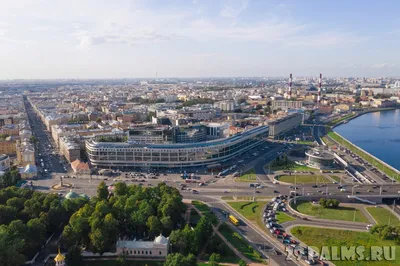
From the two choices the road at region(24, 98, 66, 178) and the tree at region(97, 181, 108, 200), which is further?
the road at region(24, 98, 66, 178)

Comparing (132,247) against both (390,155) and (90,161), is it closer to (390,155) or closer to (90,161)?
(90,161)

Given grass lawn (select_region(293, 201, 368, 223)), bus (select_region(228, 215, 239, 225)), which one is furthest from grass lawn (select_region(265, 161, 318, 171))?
bus (select_region(228, 215, 239, 225))

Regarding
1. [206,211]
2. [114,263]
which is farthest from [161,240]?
[206,211]

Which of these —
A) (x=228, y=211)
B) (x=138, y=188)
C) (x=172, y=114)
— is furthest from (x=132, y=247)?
(x=172, y=114)

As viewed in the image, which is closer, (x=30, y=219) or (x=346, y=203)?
(x=30, y=219)

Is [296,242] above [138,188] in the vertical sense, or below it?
below

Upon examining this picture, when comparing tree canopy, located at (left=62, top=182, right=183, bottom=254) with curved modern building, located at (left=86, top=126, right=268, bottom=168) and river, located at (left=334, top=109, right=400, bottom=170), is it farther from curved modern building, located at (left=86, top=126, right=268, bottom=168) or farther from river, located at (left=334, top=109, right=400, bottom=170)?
river, located at (left=334, top=109, right=400, bottom=170)
